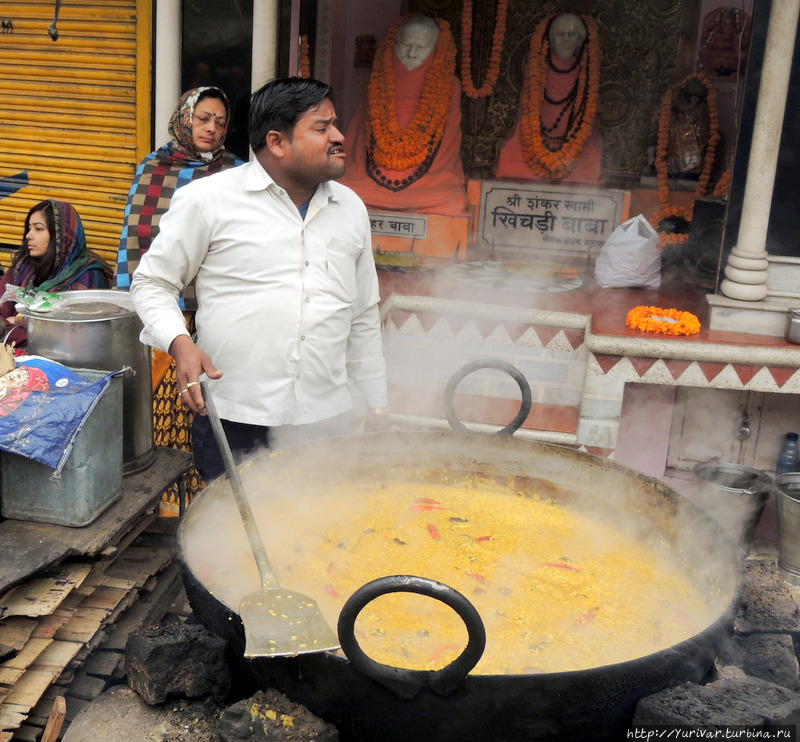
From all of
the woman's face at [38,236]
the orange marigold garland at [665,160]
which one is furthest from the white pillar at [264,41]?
the orange marigold garland at [665,160]

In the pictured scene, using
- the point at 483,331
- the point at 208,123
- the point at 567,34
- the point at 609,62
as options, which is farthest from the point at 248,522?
the point at 609,62

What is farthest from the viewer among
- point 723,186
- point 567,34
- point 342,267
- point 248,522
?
point 567,34

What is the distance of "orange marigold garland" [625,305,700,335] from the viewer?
16.2 ft

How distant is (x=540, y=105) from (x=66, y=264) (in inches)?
159

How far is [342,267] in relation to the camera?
121 inches

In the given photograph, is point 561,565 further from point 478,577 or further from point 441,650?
point 441,650

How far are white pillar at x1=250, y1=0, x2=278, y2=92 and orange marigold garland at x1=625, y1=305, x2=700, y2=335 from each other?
8.46ft

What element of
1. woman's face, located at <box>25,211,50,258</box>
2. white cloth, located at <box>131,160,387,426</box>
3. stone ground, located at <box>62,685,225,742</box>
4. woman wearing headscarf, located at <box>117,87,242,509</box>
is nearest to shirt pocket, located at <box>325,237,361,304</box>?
white cloth, located at <box>131,160,387,426</box>

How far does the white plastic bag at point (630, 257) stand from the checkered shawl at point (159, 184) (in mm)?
2951

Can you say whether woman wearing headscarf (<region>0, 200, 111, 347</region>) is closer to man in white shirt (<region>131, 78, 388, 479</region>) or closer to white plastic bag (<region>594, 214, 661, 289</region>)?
man in white shirt (<region>131, 78, 388, 479</region>)

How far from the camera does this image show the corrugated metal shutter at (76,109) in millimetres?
5824

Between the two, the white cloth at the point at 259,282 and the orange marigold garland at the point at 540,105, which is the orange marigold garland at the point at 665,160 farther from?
the white cloth at the point at 259,282

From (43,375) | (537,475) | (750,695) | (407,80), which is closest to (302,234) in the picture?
(43,375)

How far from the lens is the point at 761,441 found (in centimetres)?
516
